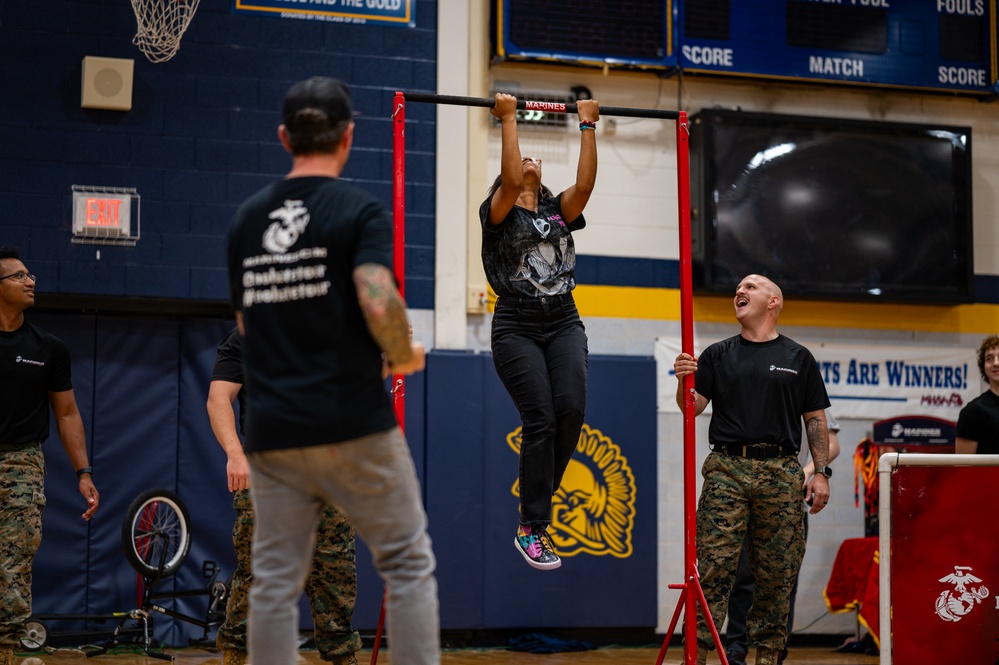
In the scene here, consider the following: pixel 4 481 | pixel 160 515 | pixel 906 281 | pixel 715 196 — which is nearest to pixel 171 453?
pixel 160 515

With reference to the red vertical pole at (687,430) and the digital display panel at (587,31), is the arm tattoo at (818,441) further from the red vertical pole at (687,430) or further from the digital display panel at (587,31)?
the digital display panel at (587,31)

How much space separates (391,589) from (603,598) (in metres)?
5.61

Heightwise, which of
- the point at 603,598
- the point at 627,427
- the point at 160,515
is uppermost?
the point at 627,427

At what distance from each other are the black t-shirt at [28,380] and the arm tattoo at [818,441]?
153 inches

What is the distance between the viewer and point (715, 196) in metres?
8.66

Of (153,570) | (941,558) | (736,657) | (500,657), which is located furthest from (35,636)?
(941,558)

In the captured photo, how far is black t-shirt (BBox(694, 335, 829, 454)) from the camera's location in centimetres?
557

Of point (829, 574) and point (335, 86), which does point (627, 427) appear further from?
point (335, 86)

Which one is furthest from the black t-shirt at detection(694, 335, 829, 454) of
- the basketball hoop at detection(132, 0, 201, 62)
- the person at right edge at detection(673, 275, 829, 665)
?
the basketball hoop at detection(132, 0, 201, 62)

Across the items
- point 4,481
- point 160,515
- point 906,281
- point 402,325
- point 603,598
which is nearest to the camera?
point 402,325

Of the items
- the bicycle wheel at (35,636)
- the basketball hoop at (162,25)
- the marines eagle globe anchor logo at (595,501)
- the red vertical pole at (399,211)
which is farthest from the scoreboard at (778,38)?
the bicycle wheel at (35,636)

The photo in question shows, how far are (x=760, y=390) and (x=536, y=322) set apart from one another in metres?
1.24

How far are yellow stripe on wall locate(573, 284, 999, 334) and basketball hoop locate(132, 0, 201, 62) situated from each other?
346 centimetres

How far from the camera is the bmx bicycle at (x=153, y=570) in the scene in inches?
288
